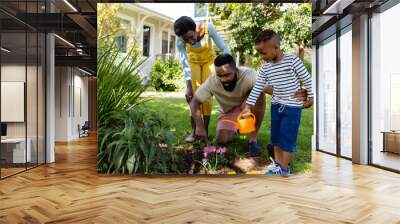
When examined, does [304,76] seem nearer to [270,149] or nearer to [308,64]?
[308,64]

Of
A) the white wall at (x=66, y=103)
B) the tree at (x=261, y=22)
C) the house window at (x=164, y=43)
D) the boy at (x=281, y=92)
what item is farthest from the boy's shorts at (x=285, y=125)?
the white wall at (x=66, y=103)

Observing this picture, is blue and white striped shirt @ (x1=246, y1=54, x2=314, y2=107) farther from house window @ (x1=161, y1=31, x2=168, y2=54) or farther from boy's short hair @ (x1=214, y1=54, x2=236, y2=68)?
house window @ (x1=161, y1=31, x2=168, y2=54)

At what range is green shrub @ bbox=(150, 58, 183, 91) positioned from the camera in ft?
18.9

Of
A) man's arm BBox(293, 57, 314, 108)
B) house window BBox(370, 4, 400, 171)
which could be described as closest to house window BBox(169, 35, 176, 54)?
man's arm BBox(293, 57, 314, 108)

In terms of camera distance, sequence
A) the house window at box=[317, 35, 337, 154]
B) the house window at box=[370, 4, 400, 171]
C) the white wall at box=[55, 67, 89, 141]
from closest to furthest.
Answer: the house window at box=[370, 4, 400, 171], the house window at box=[317, 35, 337, 154], the white wall at box=[55, 67, 89, 141]

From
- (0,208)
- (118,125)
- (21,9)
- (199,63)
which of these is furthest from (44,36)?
(0,208)

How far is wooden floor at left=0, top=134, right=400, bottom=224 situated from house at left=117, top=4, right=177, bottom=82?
169cm

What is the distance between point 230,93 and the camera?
573 centimetres

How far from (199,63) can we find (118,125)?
1413 millimetres

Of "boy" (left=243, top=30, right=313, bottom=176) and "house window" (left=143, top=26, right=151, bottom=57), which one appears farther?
"house window" (left=143, top=26, right=151, bottom=57)

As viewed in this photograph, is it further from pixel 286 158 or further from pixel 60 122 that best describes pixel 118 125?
pixel 60 122

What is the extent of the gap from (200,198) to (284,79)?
2.11 metres

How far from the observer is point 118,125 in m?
5.86

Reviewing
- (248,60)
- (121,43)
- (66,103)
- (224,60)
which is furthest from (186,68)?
(66,103)
